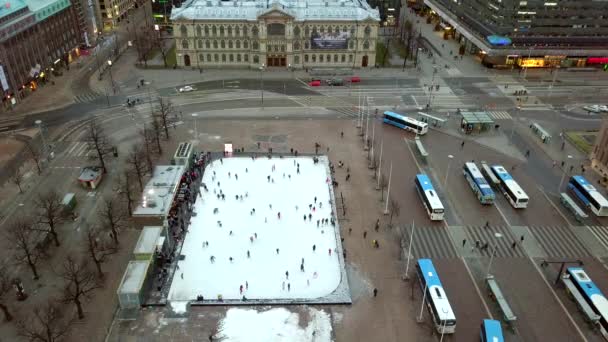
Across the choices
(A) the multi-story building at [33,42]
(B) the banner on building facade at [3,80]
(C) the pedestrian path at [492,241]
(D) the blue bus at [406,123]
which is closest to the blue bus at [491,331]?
(C) the pedestrian path at [492,241]

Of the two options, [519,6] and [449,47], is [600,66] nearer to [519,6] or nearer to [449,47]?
[519,6]

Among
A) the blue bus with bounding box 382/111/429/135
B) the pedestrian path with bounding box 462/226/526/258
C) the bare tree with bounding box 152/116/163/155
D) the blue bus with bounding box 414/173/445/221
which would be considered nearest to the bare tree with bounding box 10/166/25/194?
the bare tree with bounding box 152/116/163/155

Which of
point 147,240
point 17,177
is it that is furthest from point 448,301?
point 17,177

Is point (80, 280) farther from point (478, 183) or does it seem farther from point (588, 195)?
point (588, 195)

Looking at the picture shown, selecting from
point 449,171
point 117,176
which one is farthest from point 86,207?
point 449,171

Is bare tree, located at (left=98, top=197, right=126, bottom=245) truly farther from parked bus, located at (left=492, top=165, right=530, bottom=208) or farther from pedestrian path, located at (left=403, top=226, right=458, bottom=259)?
parked bus, located at (left=492, top=165, right=530, bottom=208)

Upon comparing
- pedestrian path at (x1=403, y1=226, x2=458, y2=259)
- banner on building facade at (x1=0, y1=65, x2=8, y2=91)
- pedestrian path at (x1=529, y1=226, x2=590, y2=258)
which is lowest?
pedestrian path at (x1=529, y1=226, x2=590, y2=258)
